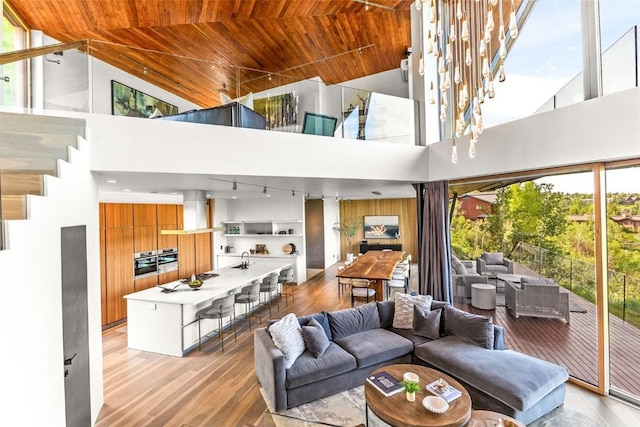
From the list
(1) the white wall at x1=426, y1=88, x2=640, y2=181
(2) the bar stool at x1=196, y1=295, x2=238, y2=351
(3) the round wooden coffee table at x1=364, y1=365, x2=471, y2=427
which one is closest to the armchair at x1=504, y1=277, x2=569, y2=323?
(1) the white wall at x1=426, y1=88, x2=640, y2=181

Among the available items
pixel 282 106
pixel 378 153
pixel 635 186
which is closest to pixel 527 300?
pixel 635 186

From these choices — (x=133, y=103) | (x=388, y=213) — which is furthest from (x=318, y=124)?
(x=388, y=213)

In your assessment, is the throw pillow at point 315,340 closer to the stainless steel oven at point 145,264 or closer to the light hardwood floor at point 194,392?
the light hardwood floor at point 194,392

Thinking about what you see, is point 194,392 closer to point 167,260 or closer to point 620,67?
point 167,260

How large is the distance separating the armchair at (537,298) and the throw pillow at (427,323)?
1.33 m

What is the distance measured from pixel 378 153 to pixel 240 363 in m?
3.82

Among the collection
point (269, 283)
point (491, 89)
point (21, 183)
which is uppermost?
point (491, 89)

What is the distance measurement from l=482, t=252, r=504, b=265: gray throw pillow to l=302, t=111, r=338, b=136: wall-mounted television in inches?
124

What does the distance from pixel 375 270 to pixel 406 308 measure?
7.26 feet

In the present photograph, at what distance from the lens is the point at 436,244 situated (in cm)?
517

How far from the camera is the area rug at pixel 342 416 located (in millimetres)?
3072

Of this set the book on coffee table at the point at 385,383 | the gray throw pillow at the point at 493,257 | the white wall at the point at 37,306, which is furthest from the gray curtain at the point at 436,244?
the white wall at the point at 37,306

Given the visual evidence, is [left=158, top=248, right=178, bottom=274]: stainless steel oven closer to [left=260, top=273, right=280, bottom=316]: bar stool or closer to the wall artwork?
[left=260, top=273, right=280, bottom=316]: bar stool

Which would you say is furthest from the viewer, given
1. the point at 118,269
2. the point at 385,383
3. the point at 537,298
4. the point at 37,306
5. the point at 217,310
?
the point at 118,269
